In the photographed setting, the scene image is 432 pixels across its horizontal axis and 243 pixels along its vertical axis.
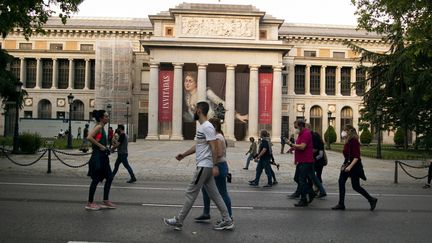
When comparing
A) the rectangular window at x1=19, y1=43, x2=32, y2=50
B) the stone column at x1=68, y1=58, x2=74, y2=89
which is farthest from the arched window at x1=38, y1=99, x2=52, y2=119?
the rectangular window at x1=19, y1=43, x2=32, y2=50

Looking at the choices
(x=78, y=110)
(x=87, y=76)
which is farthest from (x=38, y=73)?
(x=78, y=110)

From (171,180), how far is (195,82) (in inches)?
1844

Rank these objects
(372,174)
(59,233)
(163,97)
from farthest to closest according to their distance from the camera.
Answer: (163,97), (372,174), (59,233)

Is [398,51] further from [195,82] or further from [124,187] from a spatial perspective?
[195,82]

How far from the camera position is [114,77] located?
6394 cm

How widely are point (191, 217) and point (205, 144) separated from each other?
1.93 metres

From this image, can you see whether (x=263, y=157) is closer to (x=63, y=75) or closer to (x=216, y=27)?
(x=216, y=27)

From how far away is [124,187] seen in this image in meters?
14.1

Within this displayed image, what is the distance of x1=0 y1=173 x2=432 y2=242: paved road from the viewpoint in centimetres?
750

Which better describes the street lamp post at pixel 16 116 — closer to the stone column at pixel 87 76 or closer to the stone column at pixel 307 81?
the stone column at pixel 87 76

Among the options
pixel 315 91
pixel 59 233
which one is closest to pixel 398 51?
pixel 59 233

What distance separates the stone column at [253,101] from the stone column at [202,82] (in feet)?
19.8

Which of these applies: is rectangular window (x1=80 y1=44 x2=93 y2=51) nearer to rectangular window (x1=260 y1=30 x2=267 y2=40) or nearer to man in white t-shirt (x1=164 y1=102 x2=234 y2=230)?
rectangular window (x1=260 y1=30 x2=267 y2=40)

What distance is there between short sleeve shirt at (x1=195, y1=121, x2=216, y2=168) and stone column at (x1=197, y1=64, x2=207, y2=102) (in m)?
54.1
